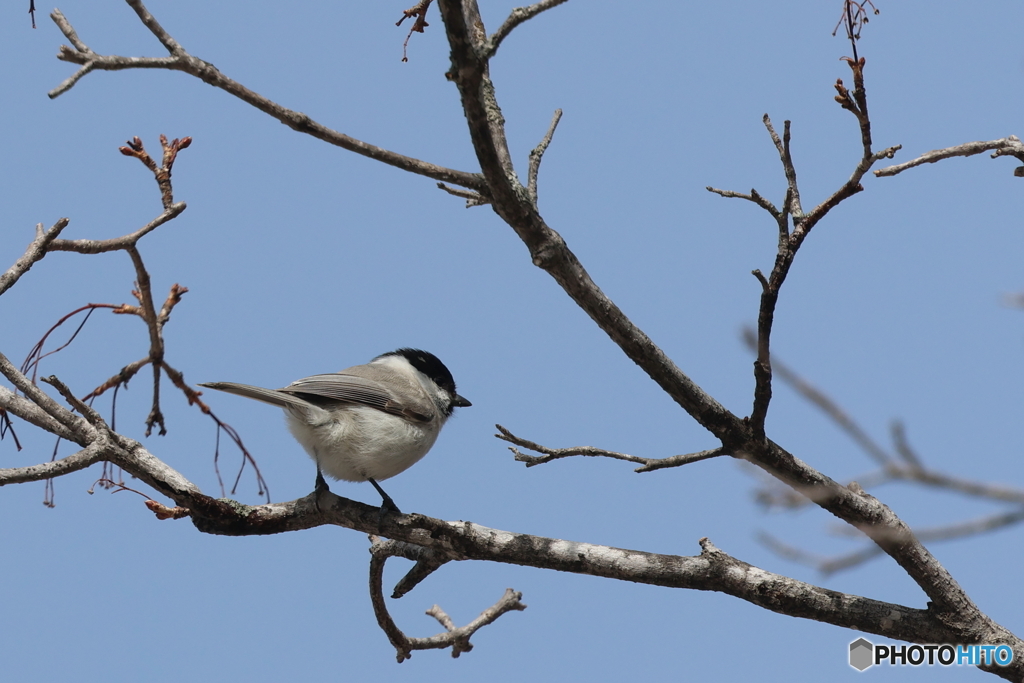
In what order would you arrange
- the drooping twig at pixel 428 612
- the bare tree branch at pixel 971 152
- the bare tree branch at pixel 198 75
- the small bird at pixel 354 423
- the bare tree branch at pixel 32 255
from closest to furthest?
the bare tree branch at pixel 198 75, the bare tree branch at pixel 971 152, the bare tree branch at pixel 32 255, the drooping twig at pixel 428 612, the small bird at pixel 354 423

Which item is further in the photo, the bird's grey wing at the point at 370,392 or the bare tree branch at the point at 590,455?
the bird's grey wing at the point at 370,392

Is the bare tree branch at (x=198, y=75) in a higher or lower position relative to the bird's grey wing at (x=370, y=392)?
lower

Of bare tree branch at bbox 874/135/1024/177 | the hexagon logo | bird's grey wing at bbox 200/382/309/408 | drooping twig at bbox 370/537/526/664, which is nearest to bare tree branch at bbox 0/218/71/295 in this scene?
bird's grey wing at bbox 200/382/309/408

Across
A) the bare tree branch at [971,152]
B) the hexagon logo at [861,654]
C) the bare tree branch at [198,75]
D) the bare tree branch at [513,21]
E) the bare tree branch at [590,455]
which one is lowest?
the hexagon logo at [861,654]

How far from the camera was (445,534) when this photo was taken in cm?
417

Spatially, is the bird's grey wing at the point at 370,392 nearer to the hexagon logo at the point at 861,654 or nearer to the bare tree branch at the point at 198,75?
the bare tree branch at the point at 198,75

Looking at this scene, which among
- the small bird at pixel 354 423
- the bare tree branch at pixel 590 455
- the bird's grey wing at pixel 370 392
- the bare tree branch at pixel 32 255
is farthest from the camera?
the bird's grey wing at pixel 370 392

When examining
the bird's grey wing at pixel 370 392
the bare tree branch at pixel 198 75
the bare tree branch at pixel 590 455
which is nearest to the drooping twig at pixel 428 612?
the bird's grey wing at pixel 370 392

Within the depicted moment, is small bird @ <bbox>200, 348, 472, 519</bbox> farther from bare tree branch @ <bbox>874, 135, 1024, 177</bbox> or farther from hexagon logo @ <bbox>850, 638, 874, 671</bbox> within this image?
bare tree branch @ <bbox>874, 135, 1024, 177</bbox>

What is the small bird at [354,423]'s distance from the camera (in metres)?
5.09

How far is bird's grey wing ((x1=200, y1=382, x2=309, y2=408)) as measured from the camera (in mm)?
4605

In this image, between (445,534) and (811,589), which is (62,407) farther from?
(811,589)

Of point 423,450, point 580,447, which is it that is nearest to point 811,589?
point 580,447

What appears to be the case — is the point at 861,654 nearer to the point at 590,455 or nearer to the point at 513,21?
the point at 590,455
